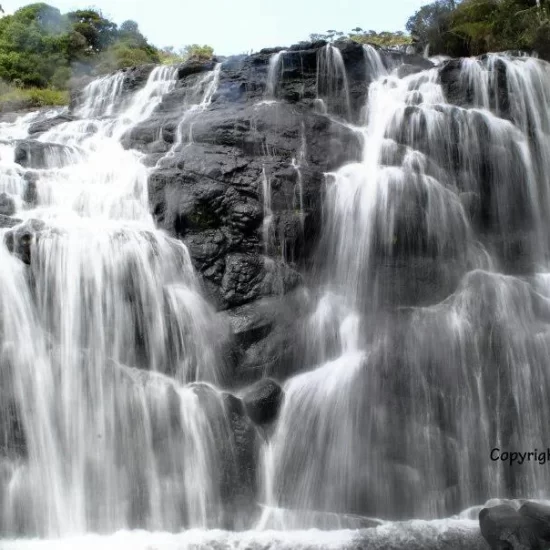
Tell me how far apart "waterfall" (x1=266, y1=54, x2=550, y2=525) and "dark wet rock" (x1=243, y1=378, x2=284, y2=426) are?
21cm

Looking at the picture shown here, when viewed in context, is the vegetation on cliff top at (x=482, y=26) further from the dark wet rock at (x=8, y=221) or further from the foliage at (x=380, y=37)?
the dark wet rock at (x=8, y=221)

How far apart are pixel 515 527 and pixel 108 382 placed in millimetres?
5688

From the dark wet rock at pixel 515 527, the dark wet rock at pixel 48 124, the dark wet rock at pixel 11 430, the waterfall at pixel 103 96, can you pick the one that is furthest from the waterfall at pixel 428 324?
the dark wet rock at pixel 48 124

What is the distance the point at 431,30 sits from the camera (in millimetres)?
18266

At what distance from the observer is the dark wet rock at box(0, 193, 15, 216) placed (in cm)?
1059

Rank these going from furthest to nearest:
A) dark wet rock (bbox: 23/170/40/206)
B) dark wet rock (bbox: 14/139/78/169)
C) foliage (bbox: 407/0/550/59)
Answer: foliage (bbox: 407/0/550/59)
dark wet rock (bbox: 14/139/78/169)
dark wet rock (bbox: 23/170/40/206)

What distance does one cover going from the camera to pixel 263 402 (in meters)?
8.73

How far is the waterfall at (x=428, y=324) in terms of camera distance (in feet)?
27.4

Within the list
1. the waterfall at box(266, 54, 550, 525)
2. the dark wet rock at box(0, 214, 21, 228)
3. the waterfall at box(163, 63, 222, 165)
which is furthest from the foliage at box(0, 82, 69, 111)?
the waterfall at box(266, 54, 550, 525)

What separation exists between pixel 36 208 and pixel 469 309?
26.0ft

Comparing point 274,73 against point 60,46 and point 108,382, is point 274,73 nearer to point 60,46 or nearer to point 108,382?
point 108,382

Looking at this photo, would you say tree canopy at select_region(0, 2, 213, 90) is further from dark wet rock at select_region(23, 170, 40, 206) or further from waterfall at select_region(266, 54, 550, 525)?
waterfall at select_region(266, 54, 550, 525)

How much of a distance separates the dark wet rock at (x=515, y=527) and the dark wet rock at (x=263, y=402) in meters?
3.13

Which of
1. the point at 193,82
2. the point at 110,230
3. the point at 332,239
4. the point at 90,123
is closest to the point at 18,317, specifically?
the point at 110,230
